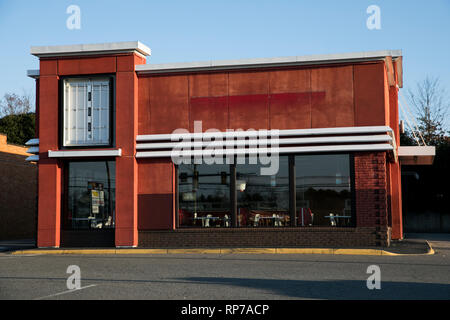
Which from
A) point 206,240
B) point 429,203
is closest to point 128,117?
point 206,240

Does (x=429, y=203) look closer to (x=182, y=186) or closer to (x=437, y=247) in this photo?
(x=437, y=247)

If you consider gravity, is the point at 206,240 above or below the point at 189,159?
below

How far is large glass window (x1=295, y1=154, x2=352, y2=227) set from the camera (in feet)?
63.2

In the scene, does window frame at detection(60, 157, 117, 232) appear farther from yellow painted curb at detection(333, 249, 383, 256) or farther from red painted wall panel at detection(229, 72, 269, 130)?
yellow painted curb at detection(333, 249, 383, 256)

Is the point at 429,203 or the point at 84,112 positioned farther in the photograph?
the point at 429,203

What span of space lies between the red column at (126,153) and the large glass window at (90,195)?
0.53 m

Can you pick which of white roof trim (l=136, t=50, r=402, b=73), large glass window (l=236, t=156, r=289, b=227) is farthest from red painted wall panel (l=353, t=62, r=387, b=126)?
large glass window (l=236, t=156, r=289, b=227)

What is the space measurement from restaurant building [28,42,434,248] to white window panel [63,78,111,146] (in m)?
0.04

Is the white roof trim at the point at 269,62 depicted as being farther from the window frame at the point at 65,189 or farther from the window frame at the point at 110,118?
the window frame at the point at 65,189

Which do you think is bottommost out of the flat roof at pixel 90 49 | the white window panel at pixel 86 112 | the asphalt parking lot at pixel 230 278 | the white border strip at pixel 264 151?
the asphalt parking lot at pixel 230 278

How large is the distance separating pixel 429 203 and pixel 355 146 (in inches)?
697

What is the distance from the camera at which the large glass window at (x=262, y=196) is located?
19.7m

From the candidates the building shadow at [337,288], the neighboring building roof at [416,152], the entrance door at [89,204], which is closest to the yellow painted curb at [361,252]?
the neighboring building roof at [416,152]

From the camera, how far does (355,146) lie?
18969mm
